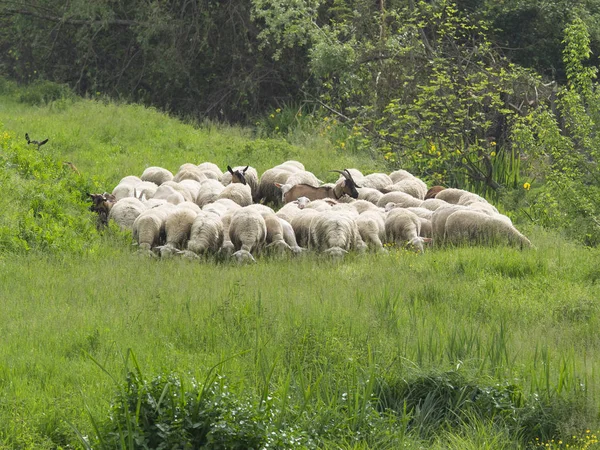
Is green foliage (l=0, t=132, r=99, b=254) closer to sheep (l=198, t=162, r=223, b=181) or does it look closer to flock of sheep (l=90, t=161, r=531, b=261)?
flock of sheep (l=90, t=161, r=531, b=261)

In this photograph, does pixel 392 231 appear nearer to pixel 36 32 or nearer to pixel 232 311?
pixel 232 311

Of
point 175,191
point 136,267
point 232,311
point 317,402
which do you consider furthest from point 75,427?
point 175,191

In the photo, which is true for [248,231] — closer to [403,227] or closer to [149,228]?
[149,228]

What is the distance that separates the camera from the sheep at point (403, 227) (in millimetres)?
12859

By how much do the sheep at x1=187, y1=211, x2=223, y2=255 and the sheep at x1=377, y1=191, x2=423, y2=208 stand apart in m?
3.25

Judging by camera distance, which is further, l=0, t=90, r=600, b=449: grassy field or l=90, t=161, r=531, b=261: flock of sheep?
l=90, t=161, r=531, b=261: flock of sheep

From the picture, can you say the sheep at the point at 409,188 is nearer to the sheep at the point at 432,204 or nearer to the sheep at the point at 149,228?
the sheep at the point at 432,204

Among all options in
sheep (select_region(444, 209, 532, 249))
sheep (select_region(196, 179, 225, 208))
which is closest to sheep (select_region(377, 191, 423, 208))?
sheep (select_region(444, 209, 532, 249))

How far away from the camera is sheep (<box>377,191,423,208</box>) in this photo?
49.0 feet

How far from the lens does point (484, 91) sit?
20797 millimetres

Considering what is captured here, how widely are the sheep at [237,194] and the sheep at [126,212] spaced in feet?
5.69

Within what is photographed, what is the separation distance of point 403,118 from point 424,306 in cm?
1136

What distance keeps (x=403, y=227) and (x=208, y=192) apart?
13.1 feet

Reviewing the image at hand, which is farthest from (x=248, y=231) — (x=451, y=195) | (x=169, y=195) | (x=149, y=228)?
(x=451, y=195)
